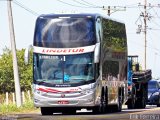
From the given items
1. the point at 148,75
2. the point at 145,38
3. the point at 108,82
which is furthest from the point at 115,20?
the point at 145,38

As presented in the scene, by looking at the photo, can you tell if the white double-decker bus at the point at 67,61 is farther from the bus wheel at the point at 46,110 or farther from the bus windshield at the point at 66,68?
the bus wheel at the point at 46,110

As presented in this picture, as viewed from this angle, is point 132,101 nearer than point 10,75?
Yes

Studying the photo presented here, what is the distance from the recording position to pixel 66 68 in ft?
87.5

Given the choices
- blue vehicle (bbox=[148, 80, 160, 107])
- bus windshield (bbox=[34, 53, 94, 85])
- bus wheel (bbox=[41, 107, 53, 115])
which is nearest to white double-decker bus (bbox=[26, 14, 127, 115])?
bus windshield (bbox=[34, 53, 94, 85])

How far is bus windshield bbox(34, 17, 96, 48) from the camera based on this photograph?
87.7 ft

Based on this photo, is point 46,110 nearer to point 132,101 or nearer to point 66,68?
point 66,68

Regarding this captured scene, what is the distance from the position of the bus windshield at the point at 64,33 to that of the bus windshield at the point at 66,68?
521 millimetres

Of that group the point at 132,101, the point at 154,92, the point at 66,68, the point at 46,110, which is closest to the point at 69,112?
the point at 46,110

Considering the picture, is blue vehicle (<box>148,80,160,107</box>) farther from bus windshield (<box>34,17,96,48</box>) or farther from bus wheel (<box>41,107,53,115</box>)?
bus windshield (<box>34,17,96,48</box>)

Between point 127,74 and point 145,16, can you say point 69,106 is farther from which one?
point 145,16

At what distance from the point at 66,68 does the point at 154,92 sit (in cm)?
1884

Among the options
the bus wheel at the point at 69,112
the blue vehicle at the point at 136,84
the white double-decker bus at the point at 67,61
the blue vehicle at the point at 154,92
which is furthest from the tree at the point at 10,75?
the white double-decker bus at the point at 67,61

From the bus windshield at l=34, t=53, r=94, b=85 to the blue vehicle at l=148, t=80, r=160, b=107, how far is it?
18.2 m

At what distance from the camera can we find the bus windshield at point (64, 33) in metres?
26.7
